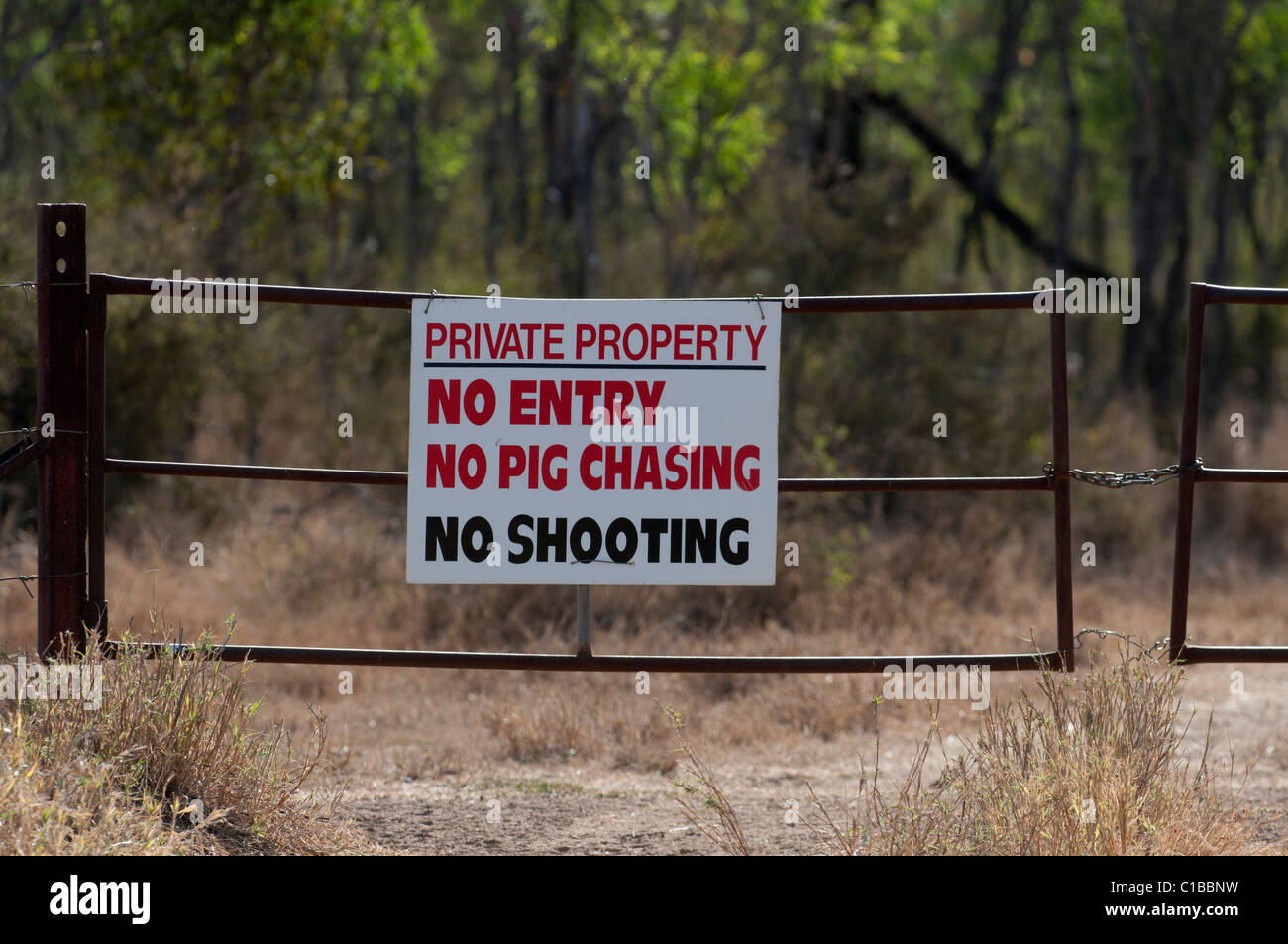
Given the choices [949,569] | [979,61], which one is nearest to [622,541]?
[949,569]

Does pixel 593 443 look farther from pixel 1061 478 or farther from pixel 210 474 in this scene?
pixel 1061 478

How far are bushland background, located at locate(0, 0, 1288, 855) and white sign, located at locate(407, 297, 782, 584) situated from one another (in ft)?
2.86

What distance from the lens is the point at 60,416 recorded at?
168 inches

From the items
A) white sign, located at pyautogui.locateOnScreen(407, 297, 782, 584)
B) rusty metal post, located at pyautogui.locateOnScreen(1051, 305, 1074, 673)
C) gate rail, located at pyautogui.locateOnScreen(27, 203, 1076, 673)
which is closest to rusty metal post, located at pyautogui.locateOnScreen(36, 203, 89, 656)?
gate rail, located at pyautogui.locateOnScreen(27, 203, 1076, 673)

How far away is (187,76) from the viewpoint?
11.5 meters

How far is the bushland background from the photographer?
23.1 feet

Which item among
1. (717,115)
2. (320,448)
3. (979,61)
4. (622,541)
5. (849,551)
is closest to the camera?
(622,541)

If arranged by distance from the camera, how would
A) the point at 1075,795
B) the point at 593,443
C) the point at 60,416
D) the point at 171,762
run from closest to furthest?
the point at 1075,795 → the point at 171,762 → the point at 60,416 → the point at 593,443

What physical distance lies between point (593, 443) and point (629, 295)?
9.60 metres

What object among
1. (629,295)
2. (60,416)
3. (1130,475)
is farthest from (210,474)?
(629,295)

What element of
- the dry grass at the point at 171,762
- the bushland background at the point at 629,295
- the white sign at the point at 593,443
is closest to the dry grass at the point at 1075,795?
the bushland background at the point at 629,295

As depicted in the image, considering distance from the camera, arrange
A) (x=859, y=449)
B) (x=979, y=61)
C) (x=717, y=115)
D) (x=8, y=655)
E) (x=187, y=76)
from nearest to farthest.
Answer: (x=8, y=655) < (x=859, y=449) < (x=187, y=76) < (x=717, y=115) < (x=979, y=61)
